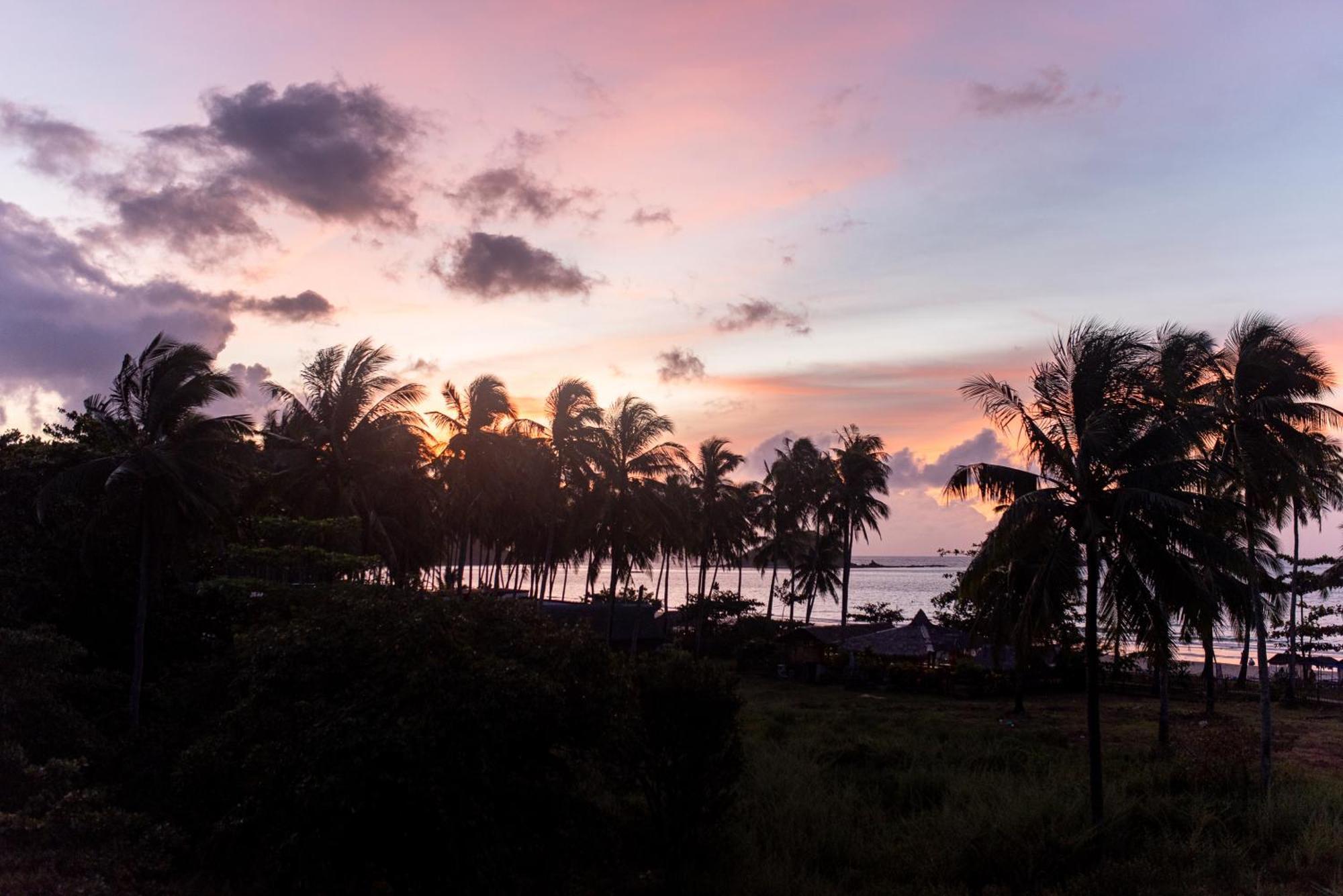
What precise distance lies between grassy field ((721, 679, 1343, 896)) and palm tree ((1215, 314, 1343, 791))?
130 inches

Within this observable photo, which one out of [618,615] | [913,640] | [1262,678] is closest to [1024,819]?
[1262,678]

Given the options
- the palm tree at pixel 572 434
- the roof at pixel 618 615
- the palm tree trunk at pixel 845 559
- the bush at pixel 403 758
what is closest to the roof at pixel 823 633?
the palm tree trunk at pixel 845 559

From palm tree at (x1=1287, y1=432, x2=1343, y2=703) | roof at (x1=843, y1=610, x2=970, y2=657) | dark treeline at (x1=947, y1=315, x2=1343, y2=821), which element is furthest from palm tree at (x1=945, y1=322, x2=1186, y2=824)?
roof at (x1=843, y1=610, x2=970, y2=657)

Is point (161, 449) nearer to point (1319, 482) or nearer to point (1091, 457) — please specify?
point (1091, 457)

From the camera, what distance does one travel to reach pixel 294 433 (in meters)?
30.2

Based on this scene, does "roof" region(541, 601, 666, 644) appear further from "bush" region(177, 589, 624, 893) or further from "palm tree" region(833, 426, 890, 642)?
"bush" region(177, 589, 624, 893)

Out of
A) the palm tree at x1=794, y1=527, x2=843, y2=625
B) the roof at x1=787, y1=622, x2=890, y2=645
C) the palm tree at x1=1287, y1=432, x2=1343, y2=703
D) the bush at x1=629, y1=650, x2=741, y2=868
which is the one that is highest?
the palm tree at x1=1287, y1=432, x2=1343, y2=703

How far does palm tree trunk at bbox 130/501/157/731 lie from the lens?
1767 centimetres

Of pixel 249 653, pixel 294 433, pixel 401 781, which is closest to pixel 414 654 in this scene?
pixel 401 781

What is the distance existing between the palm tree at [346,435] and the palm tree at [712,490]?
961 inches

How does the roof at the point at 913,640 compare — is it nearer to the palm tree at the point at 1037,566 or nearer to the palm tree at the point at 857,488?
the palm tree at the point at 857,488

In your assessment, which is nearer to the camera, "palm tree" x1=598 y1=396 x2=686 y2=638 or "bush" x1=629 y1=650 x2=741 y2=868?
"bush" x1=629 y1=650 x2=741 y2=868

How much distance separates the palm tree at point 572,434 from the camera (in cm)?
3669

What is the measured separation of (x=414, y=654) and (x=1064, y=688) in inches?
1603
